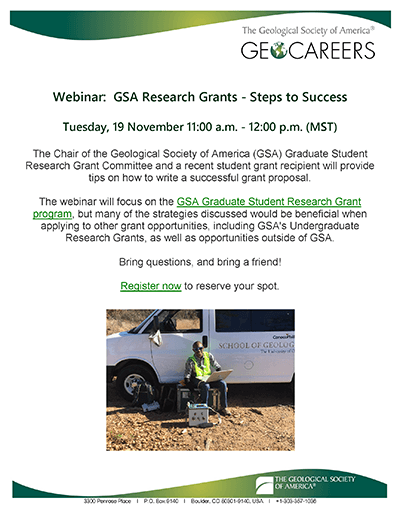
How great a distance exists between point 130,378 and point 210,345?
1.37 m

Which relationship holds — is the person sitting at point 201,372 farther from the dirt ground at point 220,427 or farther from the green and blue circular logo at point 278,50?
the green and blue circular logo at point 278,50

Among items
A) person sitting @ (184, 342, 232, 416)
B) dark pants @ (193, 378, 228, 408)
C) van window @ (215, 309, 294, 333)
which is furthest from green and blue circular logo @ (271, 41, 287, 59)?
dark pants @ (193, 378, 228, 408)

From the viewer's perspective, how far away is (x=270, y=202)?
13.4ft

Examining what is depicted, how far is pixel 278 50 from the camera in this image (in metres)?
4.12

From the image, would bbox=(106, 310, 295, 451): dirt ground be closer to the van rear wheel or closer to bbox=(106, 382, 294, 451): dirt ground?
bbox=(106, 382, 294, 451): dirt ground

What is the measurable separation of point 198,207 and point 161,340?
264cm

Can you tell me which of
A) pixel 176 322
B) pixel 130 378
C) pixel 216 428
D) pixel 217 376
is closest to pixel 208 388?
pixel 217 376

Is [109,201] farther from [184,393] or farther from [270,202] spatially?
[184,393]

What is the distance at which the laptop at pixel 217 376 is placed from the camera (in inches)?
219

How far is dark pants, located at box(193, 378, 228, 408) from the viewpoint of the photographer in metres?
5.62

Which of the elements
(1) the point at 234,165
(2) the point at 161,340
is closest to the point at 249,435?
(2) the point at 161,340

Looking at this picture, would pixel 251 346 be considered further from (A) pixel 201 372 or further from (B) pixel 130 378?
(B) pixel 130 378

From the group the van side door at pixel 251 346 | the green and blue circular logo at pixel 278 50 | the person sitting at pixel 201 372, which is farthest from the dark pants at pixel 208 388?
the green and blue circular logo at pixel 278 50

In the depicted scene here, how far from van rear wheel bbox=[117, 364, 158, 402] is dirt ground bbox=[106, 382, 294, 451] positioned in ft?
0.49
